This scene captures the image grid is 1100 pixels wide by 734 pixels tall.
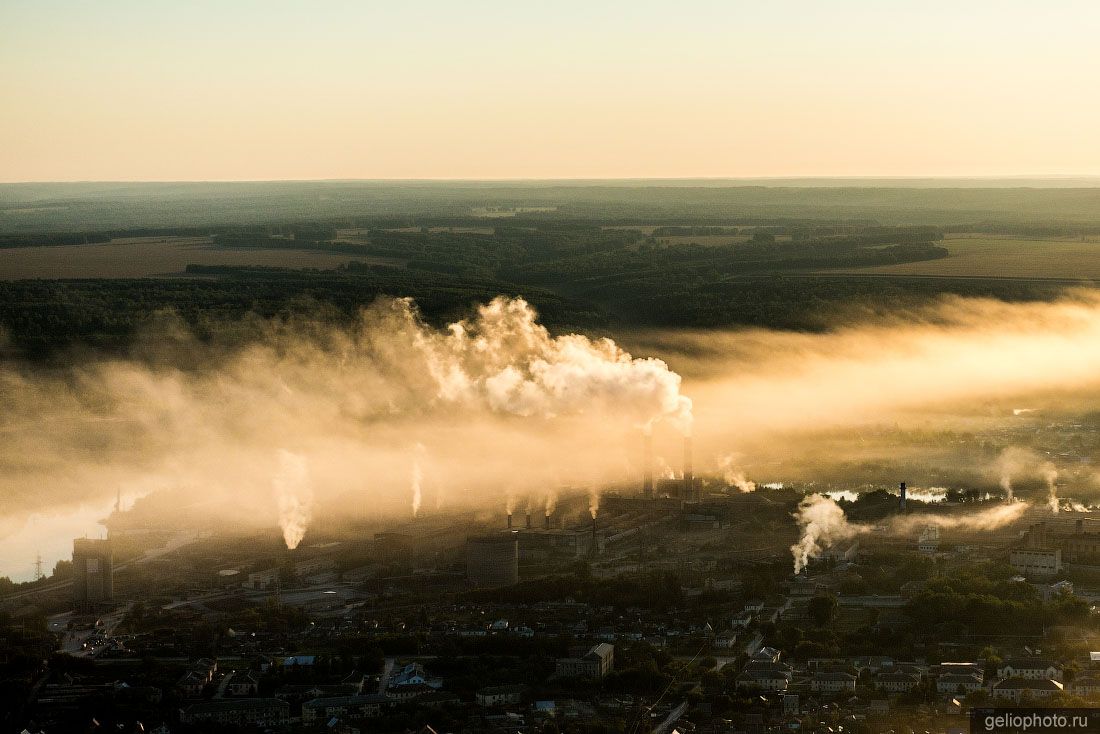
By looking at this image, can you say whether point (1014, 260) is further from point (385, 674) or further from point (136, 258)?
point (385, 674)

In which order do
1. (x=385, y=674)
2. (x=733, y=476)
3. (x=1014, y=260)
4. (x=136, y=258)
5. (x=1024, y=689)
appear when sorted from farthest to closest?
1. (x=136, y=258)
2. (x=1014, y=260)
3. (x=733, y=476)
4. (x=385, y=674)
5. (x=1024, y=689)

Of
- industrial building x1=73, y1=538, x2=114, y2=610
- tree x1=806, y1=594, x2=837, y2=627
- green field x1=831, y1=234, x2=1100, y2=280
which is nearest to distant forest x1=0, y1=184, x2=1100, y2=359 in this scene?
green field x1=831, y1=234, x2=1100, y2=280

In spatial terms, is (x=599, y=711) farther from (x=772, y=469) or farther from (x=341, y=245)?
(x=341, y=245)

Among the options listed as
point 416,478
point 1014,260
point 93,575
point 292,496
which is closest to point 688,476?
point 416,478

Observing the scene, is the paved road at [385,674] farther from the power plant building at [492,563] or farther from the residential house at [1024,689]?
the residential house at [1024,689]

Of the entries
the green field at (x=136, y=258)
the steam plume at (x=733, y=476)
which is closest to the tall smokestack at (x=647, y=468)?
the steam plume at (x=733, y=476)

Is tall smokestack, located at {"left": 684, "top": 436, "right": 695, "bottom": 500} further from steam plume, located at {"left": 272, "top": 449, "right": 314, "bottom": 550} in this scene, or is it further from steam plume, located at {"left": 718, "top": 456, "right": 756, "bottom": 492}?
steam plume, located at {"left": 272, "top": 449, "right": 314, "bottom": 550}
